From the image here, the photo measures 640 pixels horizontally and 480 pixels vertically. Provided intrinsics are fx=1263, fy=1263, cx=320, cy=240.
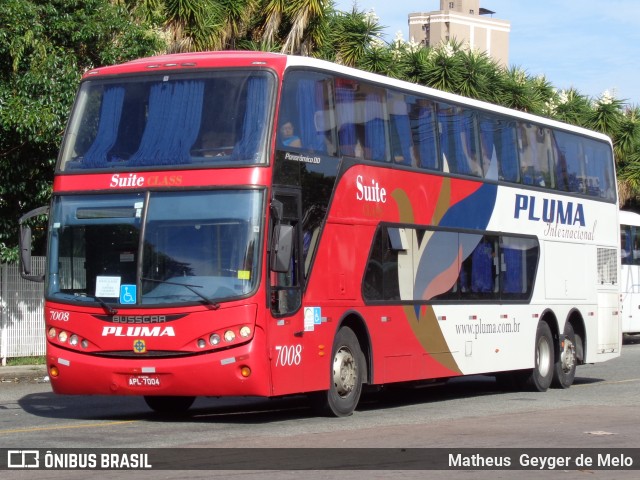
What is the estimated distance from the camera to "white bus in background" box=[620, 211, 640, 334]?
3591 centimetres

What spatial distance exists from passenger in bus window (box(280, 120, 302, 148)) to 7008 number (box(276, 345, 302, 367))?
7.35 ft

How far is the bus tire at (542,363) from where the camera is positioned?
2050 centimetres

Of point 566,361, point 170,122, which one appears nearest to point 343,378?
point 170,122

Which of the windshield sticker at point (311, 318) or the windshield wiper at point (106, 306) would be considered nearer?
the windshield wiper at point (106, 306)

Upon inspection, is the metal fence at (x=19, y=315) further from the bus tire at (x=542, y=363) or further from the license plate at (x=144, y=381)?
the license plate at (x=144, y=381)

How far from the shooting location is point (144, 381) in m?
13.6

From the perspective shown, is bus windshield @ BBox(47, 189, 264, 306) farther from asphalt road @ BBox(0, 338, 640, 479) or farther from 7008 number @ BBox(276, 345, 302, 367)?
asphalt road @ BBox(0, 338, 640, 479)

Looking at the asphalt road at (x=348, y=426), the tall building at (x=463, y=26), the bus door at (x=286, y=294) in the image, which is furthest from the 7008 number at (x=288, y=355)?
the tall building at (x=463, y=26)

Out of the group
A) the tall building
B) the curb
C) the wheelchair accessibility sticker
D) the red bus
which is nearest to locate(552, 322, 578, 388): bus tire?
the red bus

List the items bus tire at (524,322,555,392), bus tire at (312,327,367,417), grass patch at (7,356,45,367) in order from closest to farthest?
1. bus tire at (312,327,367,417)
2. bus tire at (524,322,555,392)
3. grass patch at (7,356,45,367)

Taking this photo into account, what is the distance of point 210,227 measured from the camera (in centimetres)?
1355

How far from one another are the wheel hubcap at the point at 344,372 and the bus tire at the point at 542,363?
593 centimetres

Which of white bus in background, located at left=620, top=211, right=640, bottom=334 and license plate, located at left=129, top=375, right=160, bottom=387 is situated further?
white bus in background, located at left=620, top=211, right=640, bottom=334
